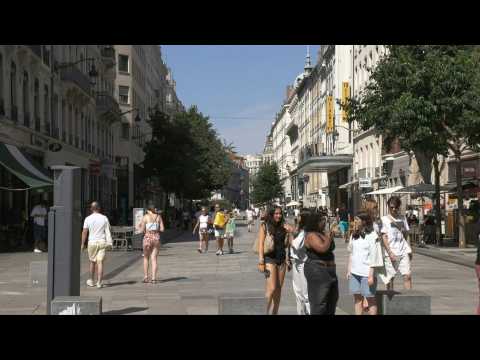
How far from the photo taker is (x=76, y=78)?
4188 cm

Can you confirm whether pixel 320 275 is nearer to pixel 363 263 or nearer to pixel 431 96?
pixel 363 263

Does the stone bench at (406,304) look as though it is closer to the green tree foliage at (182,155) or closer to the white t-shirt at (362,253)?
the white t-shirt at (362,253)

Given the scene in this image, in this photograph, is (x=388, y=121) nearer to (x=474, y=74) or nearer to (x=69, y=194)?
(x=474, y=74)

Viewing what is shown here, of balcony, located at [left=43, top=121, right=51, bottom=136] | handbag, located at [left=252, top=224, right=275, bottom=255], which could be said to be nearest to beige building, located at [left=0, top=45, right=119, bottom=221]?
balcony, located at [left=43, top=121, right=51, bottom=136]

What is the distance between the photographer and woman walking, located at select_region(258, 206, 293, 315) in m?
10.8

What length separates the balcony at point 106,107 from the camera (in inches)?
2044

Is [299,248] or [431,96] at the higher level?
[431,96]

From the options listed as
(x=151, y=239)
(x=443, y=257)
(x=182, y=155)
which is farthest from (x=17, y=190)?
(x=182, y=155)

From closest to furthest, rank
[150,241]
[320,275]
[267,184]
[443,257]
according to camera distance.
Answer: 1. [320,275]
2. [150,241]
3. [443,257]
4. [267,184]

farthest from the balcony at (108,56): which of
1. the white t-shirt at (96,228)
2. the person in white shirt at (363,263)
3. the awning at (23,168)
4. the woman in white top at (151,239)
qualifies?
the person in white shirt at (363,263)

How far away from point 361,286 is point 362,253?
1.43 ft

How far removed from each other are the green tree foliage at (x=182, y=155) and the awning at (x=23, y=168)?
96.9ft
